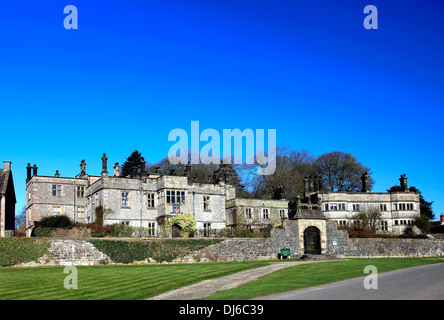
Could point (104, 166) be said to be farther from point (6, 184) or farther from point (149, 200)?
point (6, 184)

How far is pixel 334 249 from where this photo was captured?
4347cm

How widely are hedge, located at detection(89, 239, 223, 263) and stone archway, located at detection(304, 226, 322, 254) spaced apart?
347 inches

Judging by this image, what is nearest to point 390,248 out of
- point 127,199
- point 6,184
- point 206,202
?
point 206,202

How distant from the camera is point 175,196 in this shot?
48.2 meters

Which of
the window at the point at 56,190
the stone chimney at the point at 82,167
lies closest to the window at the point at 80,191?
the window at the point at 56,190

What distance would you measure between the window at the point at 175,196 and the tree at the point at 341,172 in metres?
33.6

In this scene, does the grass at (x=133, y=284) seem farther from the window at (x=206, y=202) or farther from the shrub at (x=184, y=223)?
the window at (x=206, y=202)

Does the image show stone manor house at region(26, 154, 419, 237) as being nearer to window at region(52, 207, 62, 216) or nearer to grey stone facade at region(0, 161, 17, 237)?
window at region(52, 207, 62, 216)

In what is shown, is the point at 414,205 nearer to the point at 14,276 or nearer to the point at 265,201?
the point at 265,201

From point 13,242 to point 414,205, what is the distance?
173ft

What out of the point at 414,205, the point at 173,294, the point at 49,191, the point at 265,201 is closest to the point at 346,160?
the point at 414,205

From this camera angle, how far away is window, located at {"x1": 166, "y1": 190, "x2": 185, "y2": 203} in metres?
47.9

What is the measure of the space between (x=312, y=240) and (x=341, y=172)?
35046 mm

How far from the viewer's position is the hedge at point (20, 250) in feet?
101
